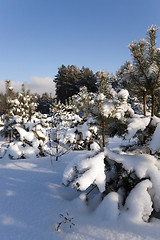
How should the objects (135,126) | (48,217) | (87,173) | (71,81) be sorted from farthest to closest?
(71,81), (48,217), (135,126), (87,173)

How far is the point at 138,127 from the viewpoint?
2.14m

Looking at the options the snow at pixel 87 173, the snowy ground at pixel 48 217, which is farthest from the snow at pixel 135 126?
the snowy ground at pixel 48 217

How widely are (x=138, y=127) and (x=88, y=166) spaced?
853mm

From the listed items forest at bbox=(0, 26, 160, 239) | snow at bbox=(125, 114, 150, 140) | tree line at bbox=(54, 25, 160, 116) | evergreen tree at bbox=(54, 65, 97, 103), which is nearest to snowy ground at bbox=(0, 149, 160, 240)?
forest at bbox=(0, 26, 160, 239)

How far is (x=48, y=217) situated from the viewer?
2289mm

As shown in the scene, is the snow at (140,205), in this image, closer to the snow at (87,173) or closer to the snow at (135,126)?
the snow at (87,173)

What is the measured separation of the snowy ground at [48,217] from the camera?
193 cm

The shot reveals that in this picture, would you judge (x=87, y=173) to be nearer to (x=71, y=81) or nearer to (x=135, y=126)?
(x=135, y=126)

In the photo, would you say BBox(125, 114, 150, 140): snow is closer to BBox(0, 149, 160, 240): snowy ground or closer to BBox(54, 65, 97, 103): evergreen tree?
BBox(0, 149, 160, 240): snowy ground

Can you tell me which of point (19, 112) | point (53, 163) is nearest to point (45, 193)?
point (53, 163)

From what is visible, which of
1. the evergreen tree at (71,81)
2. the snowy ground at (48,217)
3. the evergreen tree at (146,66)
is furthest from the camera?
the evergreen tree at (71,81)

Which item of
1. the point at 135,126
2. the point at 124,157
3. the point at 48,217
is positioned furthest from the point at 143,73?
the point at 48,217

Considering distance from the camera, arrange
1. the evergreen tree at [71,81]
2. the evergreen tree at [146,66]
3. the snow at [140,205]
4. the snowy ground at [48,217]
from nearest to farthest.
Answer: the snowy ground at [48,217]
the snow at [140,205]
the evergreen tree at [146,66]
the evergreen tree at [71,81]

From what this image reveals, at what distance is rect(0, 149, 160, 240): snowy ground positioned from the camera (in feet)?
6.33
